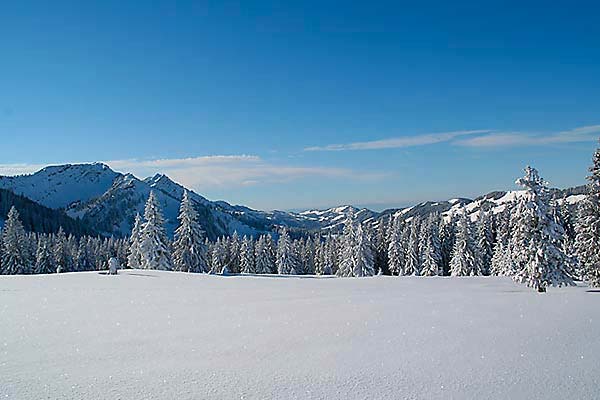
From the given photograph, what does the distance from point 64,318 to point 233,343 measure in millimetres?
5828

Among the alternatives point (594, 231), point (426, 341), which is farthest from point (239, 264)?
point (426, 341)

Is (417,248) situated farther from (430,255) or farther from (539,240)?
(539,240)

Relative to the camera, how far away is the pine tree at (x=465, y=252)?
2251 inches

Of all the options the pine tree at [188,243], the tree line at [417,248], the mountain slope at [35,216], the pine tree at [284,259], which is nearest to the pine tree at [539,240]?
the tree line at [417,248]

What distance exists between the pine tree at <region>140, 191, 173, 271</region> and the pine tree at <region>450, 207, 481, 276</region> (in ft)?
125

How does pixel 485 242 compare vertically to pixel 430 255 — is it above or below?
above

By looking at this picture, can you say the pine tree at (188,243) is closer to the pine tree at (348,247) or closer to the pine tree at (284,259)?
the pine tree at (348,247)

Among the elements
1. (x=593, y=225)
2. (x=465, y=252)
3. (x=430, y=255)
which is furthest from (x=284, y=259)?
(x=593, y=225)

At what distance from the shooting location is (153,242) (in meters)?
46.7

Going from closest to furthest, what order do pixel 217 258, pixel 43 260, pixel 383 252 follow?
pixel 43 260 → pixel 217 258 → pixel 383 252

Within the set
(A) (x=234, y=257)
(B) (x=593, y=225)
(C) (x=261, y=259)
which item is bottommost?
(C) (x=261, y=259)

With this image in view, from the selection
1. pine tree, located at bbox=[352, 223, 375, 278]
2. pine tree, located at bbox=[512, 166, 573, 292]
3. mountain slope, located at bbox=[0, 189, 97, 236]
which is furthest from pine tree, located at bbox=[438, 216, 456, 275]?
mountain slope, located at bbox=[0, 189, 97, 236]

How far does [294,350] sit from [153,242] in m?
41.0

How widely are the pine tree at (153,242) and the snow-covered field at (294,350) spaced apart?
31189 mm
